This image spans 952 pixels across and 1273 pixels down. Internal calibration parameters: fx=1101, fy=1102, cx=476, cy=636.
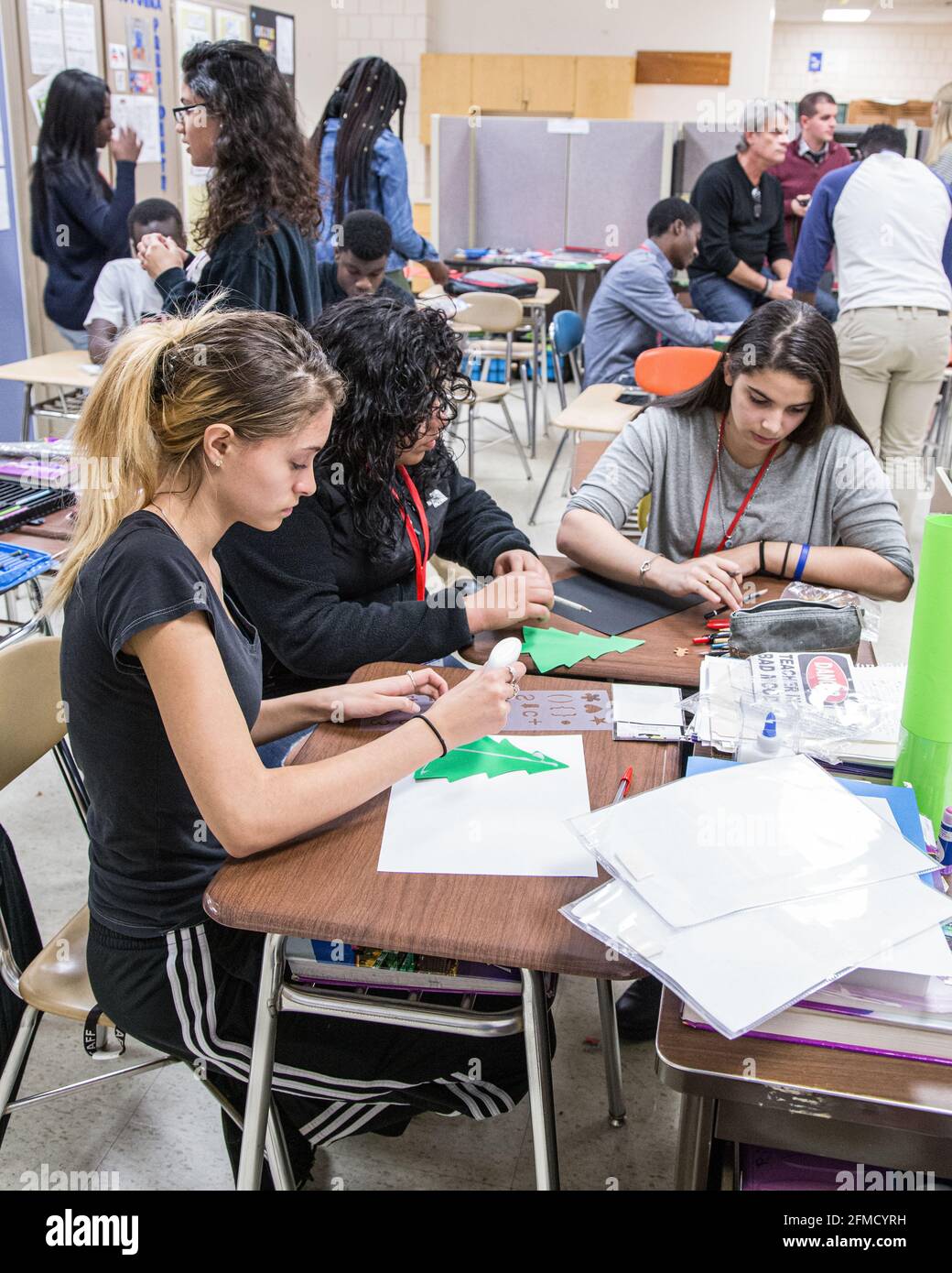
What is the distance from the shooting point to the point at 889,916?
35.0 inches

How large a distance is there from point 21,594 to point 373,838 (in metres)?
2.70

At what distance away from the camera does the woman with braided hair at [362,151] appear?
3.82 m

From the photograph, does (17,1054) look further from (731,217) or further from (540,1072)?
(731,217)

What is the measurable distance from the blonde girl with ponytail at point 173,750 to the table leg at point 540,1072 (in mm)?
76

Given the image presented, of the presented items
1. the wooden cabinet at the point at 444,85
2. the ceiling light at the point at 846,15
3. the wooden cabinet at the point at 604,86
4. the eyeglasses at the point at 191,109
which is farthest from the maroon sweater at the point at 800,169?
the ceiling light at the point at 846,15

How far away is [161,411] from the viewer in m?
1.17

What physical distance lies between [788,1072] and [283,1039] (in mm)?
590

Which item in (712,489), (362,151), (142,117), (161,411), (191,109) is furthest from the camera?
(142,117)

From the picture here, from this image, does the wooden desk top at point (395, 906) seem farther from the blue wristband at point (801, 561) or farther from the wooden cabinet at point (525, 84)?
the wooden cabinet at point (525, 84)

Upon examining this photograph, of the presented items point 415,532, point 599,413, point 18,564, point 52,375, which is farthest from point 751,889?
point 52,375

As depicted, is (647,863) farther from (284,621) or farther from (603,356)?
(603,356)

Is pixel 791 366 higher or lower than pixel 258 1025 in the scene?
higher
